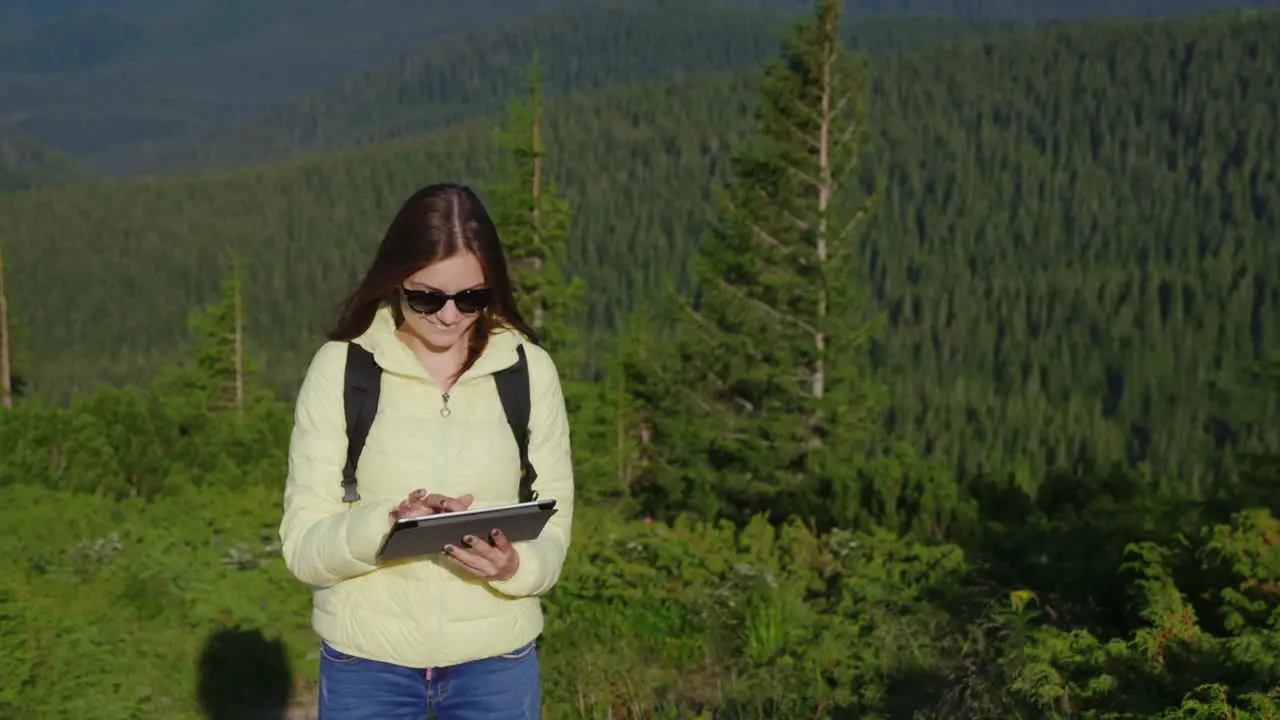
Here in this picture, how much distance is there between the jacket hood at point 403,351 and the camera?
3.35 meters

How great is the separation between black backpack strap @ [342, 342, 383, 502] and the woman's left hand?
1.17 ft

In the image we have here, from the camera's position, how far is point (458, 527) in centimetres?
312

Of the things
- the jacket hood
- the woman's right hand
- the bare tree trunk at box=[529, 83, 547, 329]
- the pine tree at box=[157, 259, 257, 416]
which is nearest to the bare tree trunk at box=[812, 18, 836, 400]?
the bare tree trunk at box=[529, 83, 547, 329]

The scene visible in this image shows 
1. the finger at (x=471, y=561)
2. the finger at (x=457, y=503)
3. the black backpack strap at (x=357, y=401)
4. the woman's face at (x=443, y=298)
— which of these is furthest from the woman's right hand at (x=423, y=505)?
the woman's face at (x=443, y=298)

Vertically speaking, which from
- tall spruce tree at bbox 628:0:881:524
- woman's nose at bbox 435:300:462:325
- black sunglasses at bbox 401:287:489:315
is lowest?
tall spruce tree at bbox 628:0:881:524

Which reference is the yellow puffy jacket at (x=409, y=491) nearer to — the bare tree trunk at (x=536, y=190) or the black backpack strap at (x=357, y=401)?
the black backpack strap at (x=357, y=401)

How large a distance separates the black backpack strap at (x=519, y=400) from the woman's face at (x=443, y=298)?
0.17m

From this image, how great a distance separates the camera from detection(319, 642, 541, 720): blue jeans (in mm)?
3391

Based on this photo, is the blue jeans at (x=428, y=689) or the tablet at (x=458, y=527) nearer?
the tablet at (x=458, y=527)

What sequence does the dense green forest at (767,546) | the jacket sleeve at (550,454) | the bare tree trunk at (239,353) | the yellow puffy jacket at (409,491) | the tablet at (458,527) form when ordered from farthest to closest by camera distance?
the bare tree trunk at (239,353), the dense green forest at (767,546), the jacket sleeve at (550,454), the yellow puffy jacket at (409,491), the tablet at (458,527)

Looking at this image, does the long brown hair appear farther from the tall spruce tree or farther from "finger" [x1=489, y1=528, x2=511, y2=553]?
the tall spruce tree

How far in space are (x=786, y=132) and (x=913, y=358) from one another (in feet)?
447

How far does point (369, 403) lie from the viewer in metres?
3.31

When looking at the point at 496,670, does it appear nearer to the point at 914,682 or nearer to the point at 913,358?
the point at 914,682
